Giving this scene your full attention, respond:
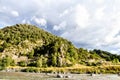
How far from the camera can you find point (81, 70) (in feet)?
583

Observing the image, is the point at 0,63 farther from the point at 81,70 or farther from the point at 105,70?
the point at 105,70

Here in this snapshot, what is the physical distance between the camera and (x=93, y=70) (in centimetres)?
17762

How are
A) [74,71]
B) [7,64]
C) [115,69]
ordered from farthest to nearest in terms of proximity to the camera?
[7,64] < [115,69] < [74,71]

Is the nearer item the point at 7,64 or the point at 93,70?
the point at 93,70

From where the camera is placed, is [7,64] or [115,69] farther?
[7,64]

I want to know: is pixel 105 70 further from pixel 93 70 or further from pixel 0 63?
pixel 0 63

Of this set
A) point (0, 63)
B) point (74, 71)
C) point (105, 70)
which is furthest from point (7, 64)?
point (105, 70)

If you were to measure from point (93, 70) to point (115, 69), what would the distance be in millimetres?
19258

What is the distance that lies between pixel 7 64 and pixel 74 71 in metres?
57.0

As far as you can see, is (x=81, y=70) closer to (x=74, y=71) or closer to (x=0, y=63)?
(x=74, y=71)

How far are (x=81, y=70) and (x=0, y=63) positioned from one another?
60712mm

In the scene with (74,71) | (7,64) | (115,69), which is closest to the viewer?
(74,71)

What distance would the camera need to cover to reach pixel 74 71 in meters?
174

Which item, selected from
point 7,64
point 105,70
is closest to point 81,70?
point 105,70
